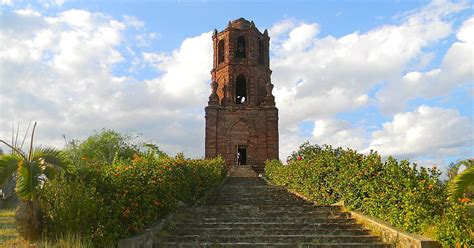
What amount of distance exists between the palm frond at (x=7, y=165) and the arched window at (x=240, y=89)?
27275 millimetres

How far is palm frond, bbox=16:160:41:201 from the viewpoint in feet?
23.2

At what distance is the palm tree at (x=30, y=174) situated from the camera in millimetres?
7141

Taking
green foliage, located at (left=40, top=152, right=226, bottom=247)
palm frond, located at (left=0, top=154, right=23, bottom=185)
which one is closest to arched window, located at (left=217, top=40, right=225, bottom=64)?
green foliage, located at (left=40, top=152, right=226, bottom=247)

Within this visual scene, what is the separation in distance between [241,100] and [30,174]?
29115 mm

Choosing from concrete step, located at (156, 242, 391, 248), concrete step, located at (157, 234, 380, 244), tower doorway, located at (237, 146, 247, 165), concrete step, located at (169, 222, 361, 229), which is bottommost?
concrete step, located at (156, 242, 391, 248)

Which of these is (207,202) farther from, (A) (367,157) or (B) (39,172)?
(B) (39,172)

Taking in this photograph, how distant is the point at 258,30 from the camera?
118 feet

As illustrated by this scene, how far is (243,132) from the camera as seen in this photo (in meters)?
32.2

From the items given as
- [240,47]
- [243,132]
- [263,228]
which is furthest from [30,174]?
[240,47]

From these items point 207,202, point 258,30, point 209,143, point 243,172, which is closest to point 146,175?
point 207,202

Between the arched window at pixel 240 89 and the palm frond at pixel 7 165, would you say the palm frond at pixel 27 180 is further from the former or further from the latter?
the arched window at pixel 240 89

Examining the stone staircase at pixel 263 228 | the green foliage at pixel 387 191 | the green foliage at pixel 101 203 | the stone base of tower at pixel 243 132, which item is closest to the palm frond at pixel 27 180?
the green foliage at pixel 101 203

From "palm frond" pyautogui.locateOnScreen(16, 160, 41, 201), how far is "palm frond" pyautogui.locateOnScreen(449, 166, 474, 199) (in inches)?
302

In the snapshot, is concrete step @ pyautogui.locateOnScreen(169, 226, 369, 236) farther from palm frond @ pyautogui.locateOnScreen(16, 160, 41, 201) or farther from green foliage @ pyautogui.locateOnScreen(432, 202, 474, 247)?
palm frond @ pyautogui.locateOnScreen(16, 160, 41, 201)
